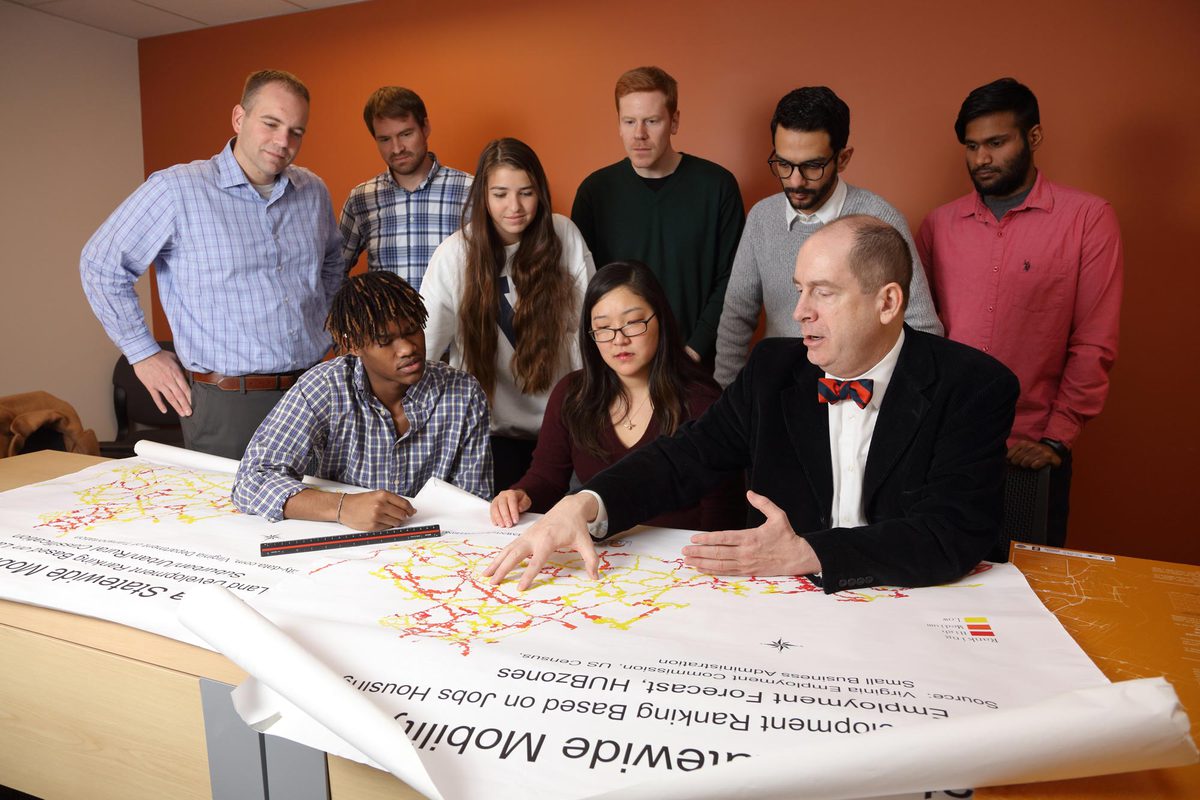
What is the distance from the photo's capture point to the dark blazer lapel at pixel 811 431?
1.60 meters

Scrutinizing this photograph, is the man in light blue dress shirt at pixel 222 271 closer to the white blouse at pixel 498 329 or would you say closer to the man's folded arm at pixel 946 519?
the white blouse at pixel 498 329

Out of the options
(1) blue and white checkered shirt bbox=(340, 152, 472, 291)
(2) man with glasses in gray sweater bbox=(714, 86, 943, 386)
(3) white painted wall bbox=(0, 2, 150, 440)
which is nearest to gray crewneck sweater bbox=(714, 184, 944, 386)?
(2) man with glasses in gray sweater bbox=(714, 86, 943, 386)

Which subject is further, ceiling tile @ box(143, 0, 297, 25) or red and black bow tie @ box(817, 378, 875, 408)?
ceiling tile @ box(143, 0, 297, 25)

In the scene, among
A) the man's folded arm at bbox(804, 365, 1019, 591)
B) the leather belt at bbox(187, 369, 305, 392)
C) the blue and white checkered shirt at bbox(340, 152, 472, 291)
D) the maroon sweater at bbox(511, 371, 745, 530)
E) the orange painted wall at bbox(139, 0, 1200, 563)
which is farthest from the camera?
the blue and white checkered shirt at bbox(340, 152, 472, 291)

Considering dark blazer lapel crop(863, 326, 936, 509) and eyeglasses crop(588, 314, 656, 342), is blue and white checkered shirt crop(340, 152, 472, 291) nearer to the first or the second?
eyeglasses crop(588, 314, 656, 342)

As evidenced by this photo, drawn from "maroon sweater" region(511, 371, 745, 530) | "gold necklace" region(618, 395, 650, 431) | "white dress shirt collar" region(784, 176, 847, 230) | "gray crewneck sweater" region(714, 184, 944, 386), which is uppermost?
"white dress shirt collar" region(784, 176, 847, 230)

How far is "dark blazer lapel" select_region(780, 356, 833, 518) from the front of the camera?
5.26ft

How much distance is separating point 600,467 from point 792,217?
0.99 m

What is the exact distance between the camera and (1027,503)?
249 cm

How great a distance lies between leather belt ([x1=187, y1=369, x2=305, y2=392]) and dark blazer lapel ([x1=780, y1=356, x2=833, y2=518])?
1.63 m

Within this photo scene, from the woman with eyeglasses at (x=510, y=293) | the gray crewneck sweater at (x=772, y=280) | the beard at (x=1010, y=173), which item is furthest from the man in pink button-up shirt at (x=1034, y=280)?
the woman with eyeglasses at (x=510, y=293)

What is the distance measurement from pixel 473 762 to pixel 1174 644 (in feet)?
3.20

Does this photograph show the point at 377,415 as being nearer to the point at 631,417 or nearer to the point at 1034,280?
the point at 631,417

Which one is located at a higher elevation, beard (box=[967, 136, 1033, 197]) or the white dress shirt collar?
beard (box=[967, 136, 1033, 197])
